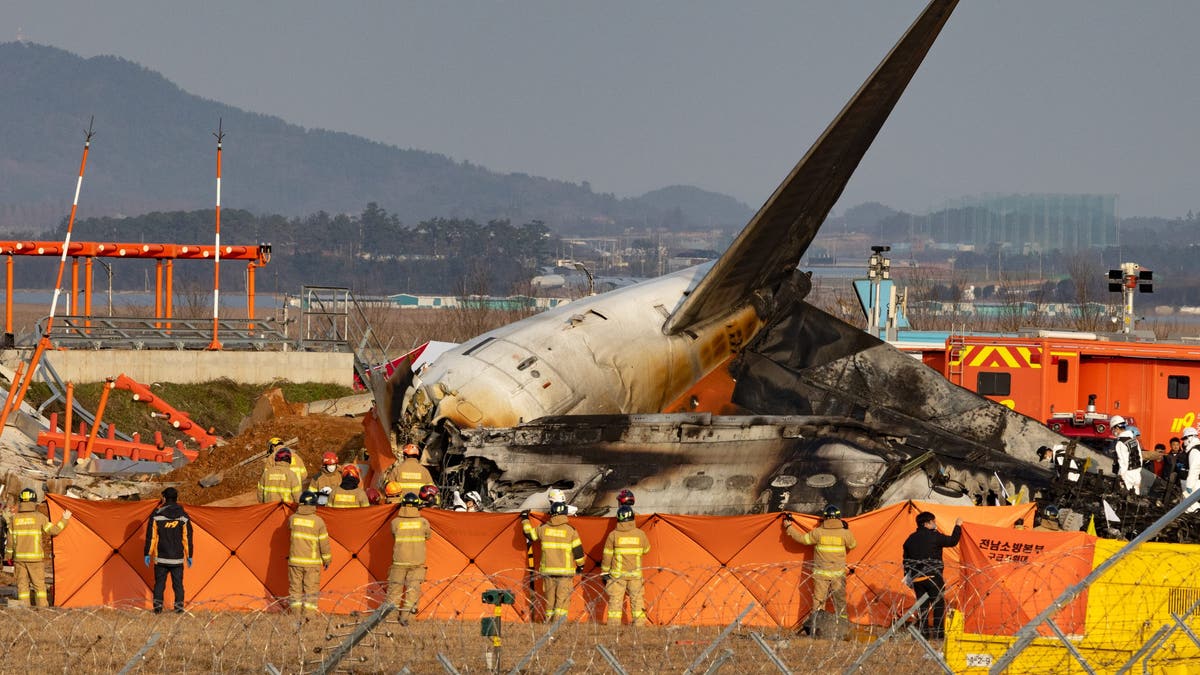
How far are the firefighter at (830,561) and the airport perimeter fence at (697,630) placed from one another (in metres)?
0.29

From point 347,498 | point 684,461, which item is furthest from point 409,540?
point 684,461

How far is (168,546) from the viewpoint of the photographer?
20.9m

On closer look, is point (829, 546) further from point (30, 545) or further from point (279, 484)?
point (30, 545)

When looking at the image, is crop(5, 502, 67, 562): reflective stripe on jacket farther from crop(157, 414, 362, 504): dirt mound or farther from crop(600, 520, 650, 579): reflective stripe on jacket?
crop(157, 414, 362, 504): dirt mound

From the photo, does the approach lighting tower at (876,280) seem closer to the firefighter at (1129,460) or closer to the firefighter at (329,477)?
the firefighter at (1129,460)

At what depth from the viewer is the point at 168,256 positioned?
51.9 metres

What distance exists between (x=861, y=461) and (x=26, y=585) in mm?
12014

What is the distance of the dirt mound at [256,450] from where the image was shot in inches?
1277

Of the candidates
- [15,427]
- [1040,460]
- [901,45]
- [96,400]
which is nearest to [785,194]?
[901,45]

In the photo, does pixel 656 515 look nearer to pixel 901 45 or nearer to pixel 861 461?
pixel 861 461

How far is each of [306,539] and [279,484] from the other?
129 inches

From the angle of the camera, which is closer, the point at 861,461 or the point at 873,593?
the point at 873,593

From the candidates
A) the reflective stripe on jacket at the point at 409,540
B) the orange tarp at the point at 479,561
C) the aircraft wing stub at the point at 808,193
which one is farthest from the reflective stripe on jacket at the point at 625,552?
the aircraft wing stub at the point at 808,193

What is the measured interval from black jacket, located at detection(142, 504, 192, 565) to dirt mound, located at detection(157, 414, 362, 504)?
412 inches
